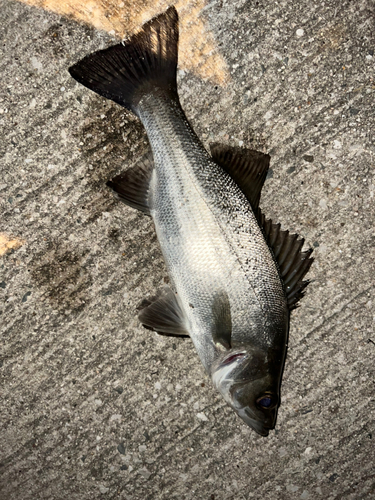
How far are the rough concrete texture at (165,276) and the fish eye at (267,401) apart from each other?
0.51 m

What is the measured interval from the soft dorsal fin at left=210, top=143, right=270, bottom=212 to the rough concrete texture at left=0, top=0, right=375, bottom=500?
34 cm

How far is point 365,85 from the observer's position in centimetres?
261

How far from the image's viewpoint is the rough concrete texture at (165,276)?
2592mm

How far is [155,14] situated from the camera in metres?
2.56

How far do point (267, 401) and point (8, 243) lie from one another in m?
1.92

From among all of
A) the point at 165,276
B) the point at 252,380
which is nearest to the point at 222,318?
the point at 252,380

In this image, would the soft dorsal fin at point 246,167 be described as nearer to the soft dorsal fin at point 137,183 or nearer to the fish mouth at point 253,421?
the soft dorsal fin at point 137,183

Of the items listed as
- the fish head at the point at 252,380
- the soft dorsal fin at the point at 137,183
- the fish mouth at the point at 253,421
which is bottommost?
the fish mouth at the point at 253,421

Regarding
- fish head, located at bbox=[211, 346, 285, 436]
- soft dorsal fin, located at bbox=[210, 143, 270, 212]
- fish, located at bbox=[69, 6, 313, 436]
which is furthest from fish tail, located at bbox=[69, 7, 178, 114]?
fish head, located at bbox=[211, 346, 285, 436]

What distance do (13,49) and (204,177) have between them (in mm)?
1566

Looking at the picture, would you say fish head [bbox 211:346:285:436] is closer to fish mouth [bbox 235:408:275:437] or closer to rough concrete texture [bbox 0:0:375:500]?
fish mouth [bbox 235:408:275:437]

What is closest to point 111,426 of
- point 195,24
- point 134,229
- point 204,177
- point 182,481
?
point 182,481

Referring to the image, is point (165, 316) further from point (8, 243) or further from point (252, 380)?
point (8, 243)

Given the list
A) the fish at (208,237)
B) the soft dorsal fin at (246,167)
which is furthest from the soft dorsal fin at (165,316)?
the soft dorsal fin at (246,167)
